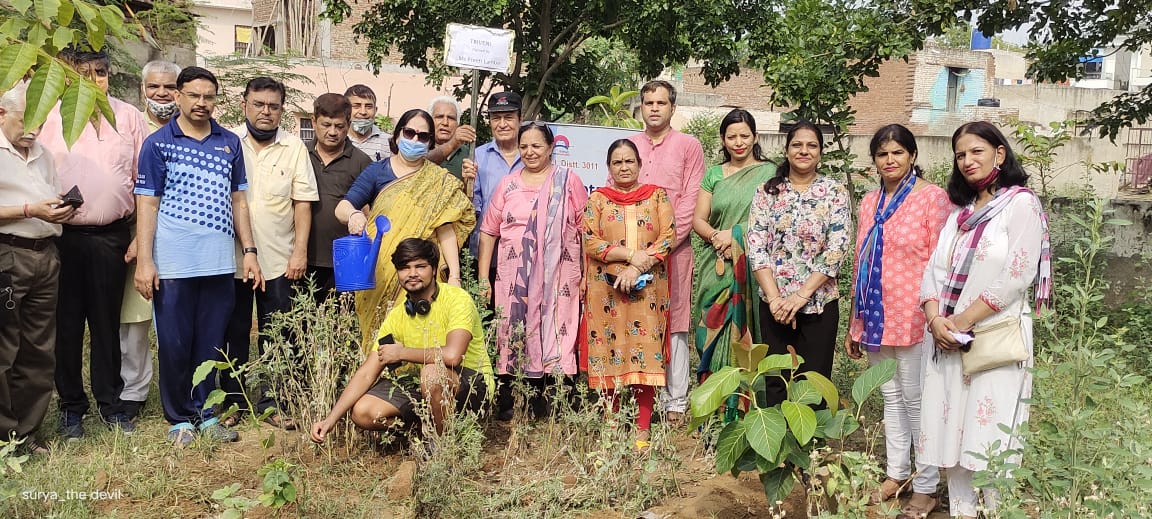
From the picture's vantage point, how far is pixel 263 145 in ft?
15.3

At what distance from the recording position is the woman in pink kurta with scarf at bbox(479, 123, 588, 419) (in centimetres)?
461

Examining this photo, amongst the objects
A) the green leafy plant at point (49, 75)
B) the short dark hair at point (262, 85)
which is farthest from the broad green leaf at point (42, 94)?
the short dark hair at point (262, 85)

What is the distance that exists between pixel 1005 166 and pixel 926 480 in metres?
1.30

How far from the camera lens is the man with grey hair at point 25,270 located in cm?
398

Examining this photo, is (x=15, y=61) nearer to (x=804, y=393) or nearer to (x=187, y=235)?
(x=187, y=235)

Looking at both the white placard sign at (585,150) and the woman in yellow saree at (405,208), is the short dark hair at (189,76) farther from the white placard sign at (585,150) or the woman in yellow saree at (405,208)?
the white placard sign at (585,150)

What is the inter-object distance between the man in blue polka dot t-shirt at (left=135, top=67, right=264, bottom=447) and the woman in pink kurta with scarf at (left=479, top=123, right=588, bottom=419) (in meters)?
1.30

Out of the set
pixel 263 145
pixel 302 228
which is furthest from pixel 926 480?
pixel 263 145

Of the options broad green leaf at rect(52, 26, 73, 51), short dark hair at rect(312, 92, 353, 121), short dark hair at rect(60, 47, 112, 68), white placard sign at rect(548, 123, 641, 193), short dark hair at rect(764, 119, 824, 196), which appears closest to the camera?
broad green leaf at rect(52, 26, 73, 51)

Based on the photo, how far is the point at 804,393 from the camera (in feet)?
10.5

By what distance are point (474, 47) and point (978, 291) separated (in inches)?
114

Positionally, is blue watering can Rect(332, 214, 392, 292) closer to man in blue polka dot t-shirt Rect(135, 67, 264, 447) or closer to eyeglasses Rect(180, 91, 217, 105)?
man in blue polka dot t-shirt Rect(135, 67, 264, 447)

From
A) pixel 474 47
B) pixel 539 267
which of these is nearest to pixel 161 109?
pixel 474 47

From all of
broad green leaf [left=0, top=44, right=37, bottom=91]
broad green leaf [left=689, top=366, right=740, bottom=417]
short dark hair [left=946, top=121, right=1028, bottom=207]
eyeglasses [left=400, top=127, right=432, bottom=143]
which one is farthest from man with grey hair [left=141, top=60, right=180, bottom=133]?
short dark hair [left=946, top=121, right=1028, bottom=207]
